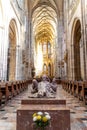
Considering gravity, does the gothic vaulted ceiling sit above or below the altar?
above

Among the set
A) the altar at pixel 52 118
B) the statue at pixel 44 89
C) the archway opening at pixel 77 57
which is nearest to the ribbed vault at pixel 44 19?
the archway opening at pixel 77 57

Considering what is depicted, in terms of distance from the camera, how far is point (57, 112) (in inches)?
129

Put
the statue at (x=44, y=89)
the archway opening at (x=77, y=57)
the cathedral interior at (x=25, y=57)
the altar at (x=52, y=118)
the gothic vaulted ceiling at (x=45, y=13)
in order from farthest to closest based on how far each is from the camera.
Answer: the gothic vaulted ceiling at (x=45, y=13) → the archway opening at (x=77, y=57) → the cathedral interior at (x=25, y=57) → the statue at (x=44, y=89) → the altar at (x=52, y=118)

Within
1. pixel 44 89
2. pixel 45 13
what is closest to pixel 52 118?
pixel 44 89

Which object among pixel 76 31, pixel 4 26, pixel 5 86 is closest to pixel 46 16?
pixel 76 31

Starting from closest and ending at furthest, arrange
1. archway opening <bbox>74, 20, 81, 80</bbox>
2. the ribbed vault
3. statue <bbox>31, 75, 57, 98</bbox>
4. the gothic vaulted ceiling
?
statue <bbox>31, 75, 57, 98</bbox> → archway opening <bbox>74, 20, 81, 80</bbox> → the gothic vaulted ceiling → the ribbed vault

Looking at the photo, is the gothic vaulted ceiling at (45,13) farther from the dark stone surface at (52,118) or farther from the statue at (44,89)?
the dark stone surface at (52,118)

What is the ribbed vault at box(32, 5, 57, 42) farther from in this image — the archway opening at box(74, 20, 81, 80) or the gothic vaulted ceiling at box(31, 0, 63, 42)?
the archway opening at box(74, 20, 81, 80)

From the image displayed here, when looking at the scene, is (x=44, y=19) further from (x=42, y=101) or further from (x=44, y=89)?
(x=42, y=101)

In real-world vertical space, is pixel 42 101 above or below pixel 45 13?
below

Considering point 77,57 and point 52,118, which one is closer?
point 52,118

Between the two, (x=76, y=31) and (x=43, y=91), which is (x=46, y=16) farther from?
(x=43, y=91)

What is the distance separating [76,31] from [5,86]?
43.5ft

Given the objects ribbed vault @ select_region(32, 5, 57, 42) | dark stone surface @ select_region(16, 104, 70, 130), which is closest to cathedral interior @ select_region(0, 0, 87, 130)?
ribbed vault @ select_region(32, 5, 57, 42)
